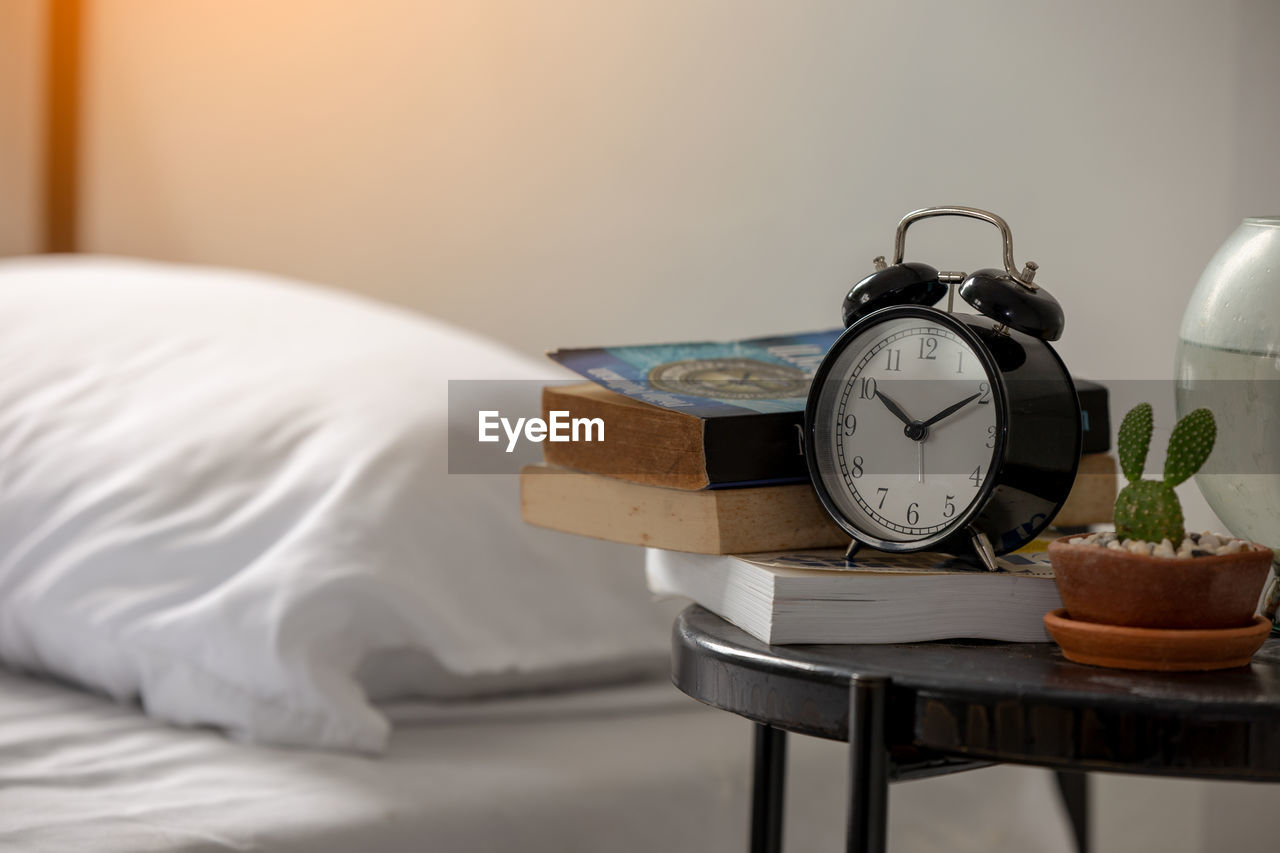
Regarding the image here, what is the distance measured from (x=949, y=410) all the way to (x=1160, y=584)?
122 mm

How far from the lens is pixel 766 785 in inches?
30.3

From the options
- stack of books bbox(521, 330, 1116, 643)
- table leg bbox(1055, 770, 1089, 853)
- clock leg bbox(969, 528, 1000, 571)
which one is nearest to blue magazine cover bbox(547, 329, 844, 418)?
stack of books bbox(521, 330, 1116, 643)

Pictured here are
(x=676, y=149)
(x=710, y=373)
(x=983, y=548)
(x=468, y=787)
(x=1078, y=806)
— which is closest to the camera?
(x=983, y=548)

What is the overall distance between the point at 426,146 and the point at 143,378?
0.56 metres

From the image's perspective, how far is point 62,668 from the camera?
955mm

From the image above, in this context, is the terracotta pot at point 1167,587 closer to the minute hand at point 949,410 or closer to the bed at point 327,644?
the minute hand at point 949,410

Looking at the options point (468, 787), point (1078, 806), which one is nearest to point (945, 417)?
point (468, 787)

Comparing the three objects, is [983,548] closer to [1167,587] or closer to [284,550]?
[1167,587]

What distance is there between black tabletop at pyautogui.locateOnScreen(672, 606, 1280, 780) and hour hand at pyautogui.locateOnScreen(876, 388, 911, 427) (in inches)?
4.0

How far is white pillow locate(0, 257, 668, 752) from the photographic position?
0.87 meters

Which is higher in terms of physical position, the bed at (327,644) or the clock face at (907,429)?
the clock face at (907,429)

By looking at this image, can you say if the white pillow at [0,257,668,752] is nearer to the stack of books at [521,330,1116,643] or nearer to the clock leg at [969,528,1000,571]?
the stack of books at [521,330,1116,643]

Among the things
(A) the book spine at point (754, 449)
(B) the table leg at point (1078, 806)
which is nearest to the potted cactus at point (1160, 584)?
(A) the book spine at point (754, 449)

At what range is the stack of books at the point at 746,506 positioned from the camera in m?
0.57
